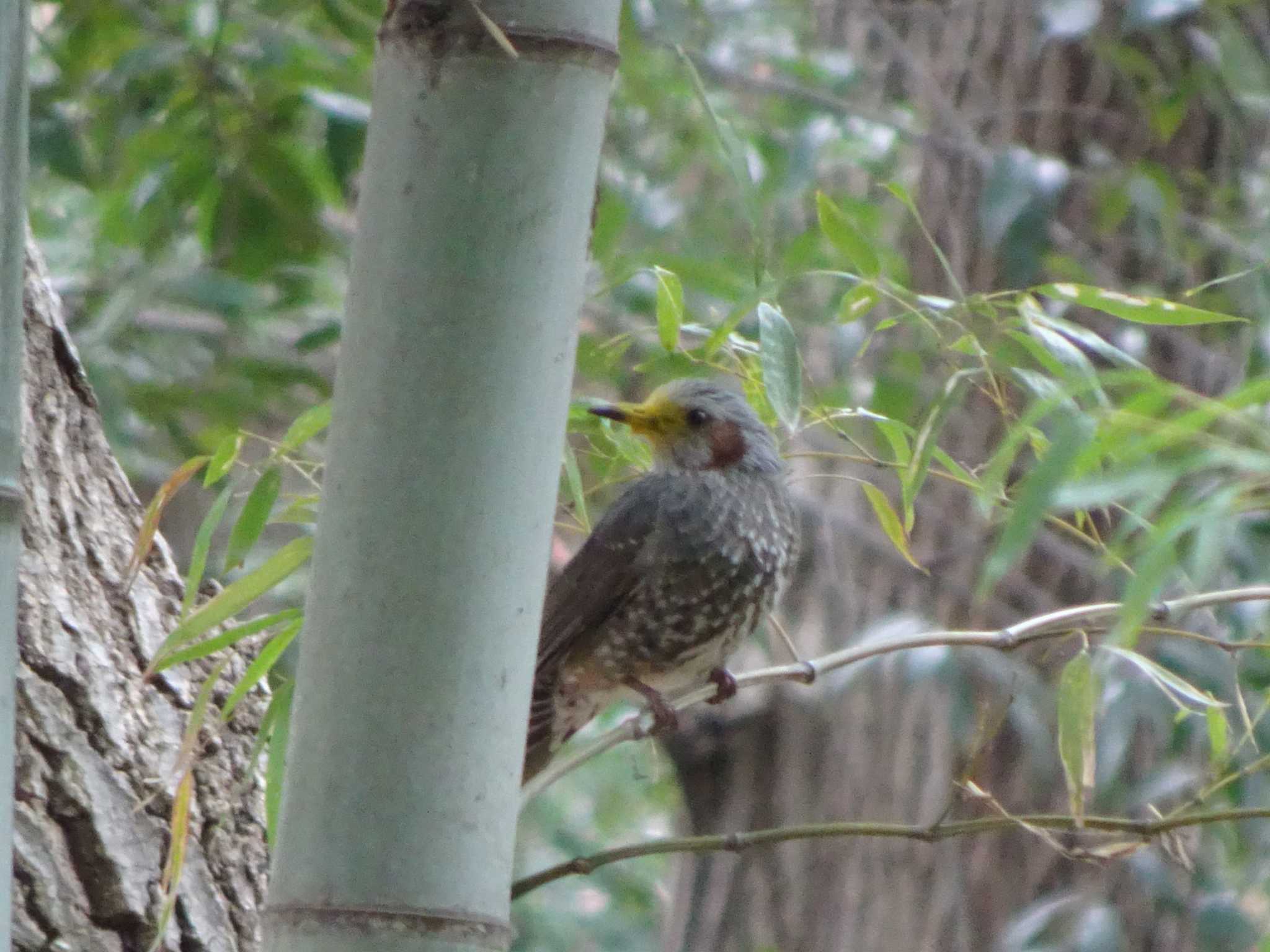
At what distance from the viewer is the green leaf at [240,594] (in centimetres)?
144

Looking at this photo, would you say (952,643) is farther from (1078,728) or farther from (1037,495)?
(1037,495)

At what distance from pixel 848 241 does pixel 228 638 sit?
28.4 inches

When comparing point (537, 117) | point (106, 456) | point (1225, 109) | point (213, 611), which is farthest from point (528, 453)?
point (1225, 109)

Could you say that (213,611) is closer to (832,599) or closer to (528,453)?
(528,453)

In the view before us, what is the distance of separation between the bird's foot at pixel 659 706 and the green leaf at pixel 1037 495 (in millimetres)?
1231

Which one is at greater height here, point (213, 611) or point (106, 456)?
point (106, 456)

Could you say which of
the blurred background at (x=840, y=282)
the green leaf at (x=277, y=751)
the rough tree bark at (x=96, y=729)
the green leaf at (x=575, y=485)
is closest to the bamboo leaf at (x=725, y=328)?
the green leaf at (x=575, y=485)

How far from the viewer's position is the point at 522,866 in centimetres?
623

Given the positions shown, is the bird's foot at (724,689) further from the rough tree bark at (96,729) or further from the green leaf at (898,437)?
the rough tree bark at (96,729)

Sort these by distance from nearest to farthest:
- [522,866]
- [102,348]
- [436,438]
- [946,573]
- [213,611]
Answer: [436,438]
[213,611]
[102,348]
[946,573]
[522,866]

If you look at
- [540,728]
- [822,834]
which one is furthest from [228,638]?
[540,728]

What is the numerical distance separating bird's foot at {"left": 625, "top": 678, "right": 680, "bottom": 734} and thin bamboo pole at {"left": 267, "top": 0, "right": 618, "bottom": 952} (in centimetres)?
116

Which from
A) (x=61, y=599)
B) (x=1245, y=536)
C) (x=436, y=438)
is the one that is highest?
(x=1245, y=536)

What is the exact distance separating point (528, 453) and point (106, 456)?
107 centimetres
